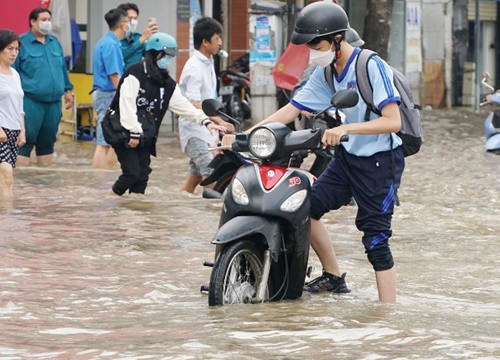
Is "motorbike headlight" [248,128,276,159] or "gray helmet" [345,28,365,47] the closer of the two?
"motorbike headlight" [248,128,276,159]

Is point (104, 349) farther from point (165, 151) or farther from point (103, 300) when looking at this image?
point (165, 151)

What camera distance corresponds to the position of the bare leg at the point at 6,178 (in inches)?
496

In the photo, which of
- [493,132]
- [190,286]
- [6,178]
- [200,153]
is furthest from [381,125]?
[493,132]

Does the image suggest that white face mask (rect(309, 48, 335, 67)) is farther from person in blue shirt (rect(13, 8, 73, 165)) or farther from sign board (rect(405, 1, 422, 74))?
sign board (rect(405, 1, 422, 74))

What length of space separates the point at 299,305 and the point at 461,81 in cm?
2893

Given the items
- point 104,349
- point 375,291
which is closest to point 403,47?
point 375,291

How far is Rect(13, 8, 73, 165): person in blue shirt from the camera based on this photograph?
15359 millimetres

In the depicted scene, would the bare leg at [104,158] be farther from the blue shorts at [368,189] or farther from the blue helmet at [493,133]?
the blue shorts at [368,189]

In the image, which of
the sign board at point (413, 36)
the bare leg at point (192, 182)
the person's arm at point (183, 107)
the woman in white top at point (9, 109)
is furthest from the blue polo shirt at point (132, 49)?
the sign board at point (413, 36)

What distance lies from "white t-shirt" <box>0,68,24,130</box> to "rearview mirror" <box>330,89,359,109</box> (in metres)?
6.37

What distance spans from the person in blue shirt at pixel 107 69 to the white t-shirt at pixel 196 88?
2.15m

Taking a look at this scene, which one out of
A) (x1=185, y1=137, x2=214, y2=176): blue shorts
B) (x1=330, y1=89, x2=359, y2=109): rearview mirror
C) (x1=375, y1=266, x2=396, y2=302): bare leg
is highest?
(x1=330, y1=89, x2=359, y2=109): rearview mirror

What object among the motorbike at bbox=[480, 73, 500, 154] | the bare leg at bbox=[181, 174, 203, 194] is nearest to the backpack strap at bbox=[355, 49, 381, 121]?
the bare leg at bbox=[181, 174, 203, 194]

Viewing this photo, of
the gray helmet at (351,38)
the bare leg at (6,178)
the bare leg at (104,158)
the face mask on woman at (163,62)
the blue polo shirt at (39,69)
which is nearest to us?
the gray helmet at (351,38)
